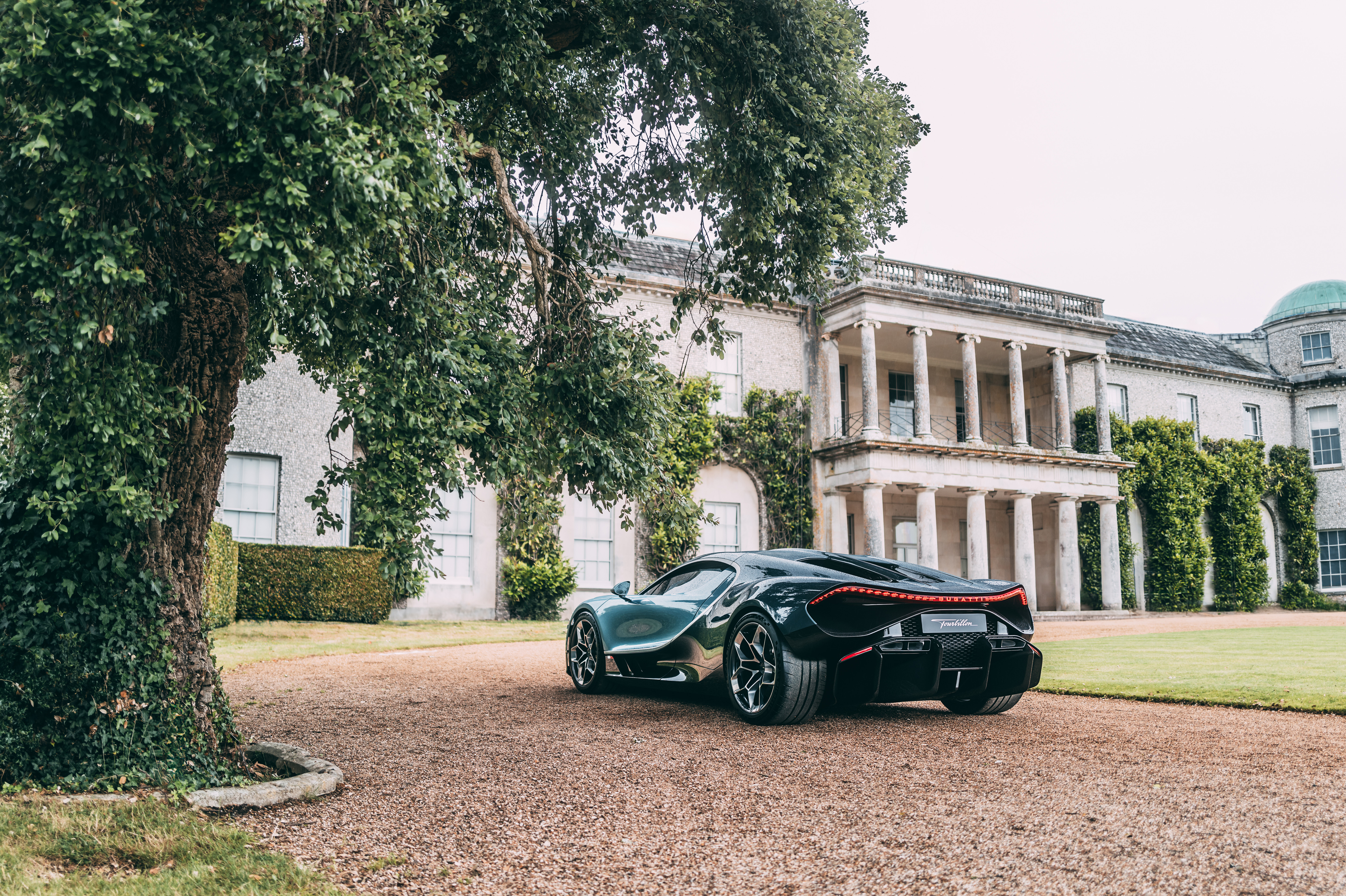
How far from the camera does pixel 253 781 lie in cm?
457

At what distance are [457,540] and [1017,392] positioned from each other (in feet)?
50.3

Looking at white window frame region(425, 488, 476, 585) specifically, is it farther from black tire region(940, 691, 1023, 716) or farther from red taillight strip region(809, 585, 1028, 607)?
red taillight strip region(809, 585, 1028, 607)

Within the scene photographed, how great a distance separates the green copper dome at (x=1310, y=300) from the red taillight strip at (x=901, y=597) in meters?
33.7

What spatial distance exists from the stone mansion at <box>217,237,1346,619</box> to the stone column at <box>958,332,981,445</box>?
6 centimetres

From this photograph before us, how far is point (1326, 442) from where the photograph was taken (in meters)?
32.0

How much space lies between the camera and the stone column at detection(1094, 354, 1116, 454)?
26.7 meters

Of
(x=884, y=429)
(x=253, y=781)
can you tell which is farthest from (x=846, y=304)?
(x=253, y=781)

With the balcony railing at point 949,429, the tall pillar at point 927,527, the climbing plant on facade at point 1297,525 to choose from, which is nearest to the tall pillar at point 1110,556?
the balcony railing at point 949,429

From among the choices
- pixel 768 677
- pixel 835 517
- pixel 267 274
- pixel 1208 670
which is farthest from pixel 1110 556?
pixel 267 274

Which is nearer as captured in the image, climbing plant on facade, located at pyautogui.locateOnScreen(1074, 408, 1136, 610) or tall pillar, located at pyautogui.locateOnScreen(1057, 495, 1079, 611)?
tall pillar, located at pyautogui.locateOnScreen(1057, 495, 1079, 611)

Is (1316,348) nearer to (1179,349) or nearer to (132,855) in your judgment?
(1179,349)

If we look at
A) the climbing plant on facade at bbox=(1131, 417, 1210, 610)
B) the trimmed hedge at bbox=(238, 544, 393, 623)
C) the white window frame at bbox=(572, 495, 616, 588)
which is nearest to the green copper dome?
the climbing plant on facade at bbox=(1131, 417, 1210, 610)

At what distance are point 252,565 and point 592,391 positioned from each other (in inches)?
506

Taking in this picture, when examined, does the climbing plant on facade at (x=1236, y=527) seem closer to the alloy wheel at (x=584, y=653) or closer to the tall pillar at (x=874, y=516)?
the tall pillar at (x=874, y=516)
